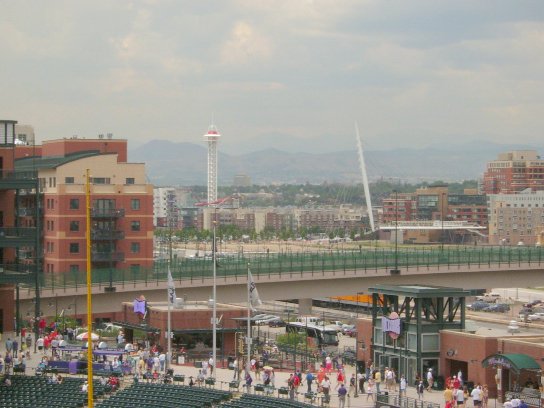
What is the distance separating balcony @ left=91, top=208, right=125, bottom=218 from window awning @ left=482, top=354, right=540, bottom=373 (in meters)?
55.1

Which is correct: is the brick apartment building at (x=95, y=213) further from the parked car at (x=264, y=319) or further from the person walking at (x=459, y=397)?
the person walking at (x=459, y=397)

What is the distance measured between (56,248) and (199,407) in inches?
2045

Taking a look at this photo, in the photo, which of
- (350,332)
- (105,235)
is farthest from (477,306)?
(105,235)

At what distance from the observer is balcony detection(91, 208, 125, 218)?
329 ft

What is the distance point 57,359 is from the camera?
60.5 meters

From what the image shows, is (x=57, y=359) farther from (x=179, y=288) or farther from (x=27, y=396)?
(x=179, y=288)

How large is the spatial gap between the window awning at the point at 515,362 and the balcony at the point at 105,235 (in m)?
54.7

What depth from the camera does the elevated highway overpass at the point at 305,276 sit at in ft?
272

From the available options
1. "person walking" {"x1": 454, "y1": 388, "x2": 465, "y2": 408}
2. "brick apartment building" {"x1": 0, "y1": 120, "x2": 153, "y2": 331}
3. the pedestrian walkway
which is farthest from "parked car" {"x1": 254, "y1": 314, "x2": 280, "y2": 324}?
"person walking" {"x1": 454, "y1": 388, "x2": 465, "y2": 408}

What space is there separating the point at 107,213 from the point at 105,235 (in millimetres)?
1765

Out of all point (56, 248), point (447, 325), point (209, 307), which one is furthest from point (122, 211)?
point (447, 325)

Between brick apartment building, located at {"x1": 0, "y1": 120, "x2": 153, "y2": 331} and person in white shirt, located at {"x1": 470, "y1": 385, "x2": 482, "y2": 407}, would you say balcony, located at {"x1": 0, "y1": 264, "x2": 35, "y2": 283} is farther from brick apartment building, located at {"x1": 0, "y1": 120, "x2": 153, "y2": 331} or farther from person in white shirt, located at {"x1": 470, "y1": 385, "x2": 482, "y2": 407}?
person in white shirt, located at {"x1": 470, "y1": 385, "x2": 482, "y2": 407}

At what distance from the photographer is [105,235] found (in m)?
100

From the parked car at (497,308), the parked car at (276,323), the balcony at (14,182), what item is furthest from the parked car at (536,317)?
the balcony at (14,182)
